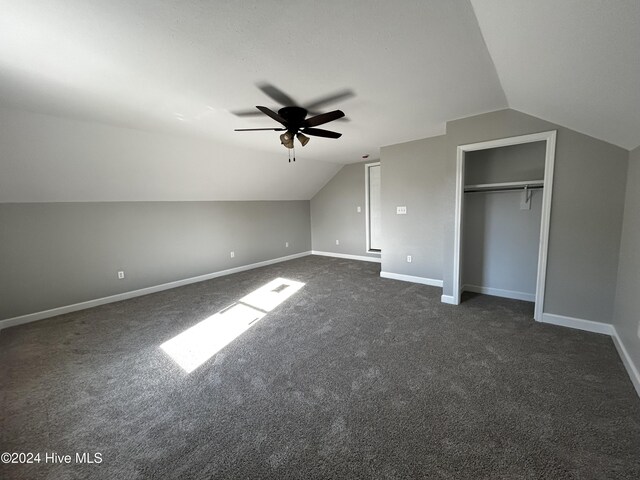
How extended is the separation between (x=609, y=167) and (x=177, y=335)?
4797 mm

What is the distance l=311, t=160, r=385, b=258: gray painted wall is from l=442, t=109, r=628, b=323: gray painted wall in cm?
334

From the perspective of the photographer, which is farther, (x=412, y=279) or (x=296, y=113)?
(x=412, y=279)

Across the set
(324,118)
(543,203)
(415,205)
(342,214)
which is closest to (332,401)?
(324,118)

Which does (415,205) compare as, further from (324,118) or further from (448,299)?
(324,118)

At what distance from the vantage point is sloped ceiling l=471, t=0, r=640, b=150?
1.12 meters

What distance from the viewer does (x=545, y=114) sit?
247 centimetres

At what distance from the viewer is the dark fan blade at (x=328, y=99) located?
2322 mm

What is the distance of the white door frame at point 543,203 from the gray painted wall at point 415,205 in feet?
2.16

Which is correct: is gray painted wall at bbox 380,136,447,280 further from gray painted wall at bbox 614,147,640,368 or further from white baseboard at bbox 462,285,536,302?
gray painted wall at bbox 614,147,640,368

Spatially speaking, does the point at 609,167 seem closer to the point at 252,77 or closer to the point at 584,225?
the point at 584,225

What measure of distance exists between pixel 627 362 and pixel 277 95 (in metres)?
3.78

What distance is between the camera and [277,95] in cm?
232

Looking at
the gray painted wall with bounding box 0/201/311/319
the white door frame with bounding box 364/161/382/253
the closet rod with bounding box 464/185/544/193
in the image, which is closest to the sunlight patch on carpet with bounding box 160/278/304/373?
the gray painted wall with bounding box 0/201/311/319

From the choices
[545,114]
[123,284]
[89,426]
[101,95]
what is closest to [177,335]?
[89,426]
